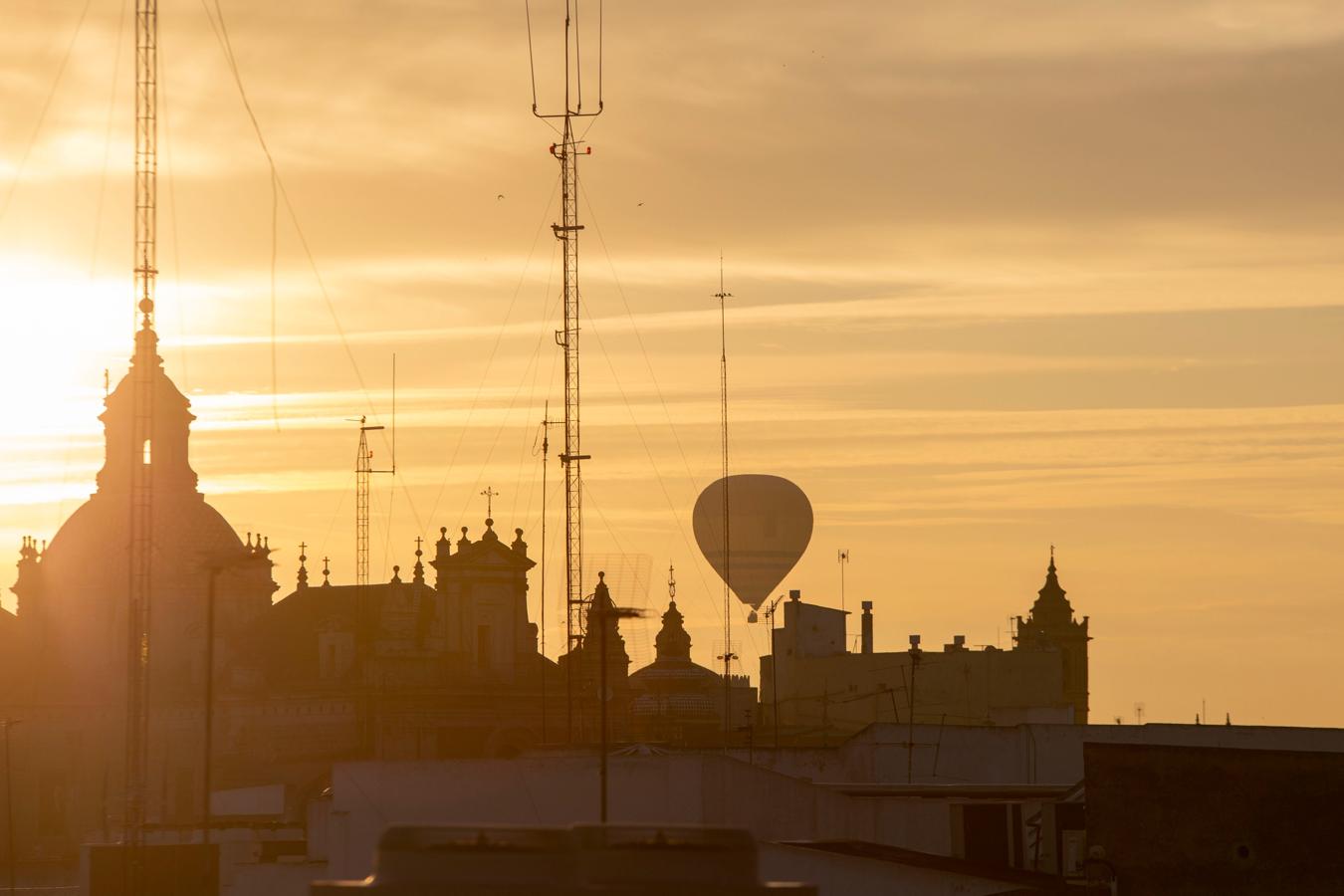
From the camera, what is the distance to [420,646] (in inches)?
4449

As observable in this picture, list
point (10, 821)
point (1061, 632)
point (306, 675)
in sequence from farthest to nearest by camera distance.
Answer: point (1061, 632) < point (306, 675) < point (10, 821)

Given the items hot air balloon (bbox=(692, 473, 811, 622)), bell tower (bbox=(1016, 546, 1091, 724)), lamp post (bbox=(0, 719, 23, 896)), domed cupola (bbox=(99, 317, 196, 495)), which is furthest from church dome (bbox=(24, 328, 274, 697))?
bell tower (bbox=(1016, 546, 1091, 724))

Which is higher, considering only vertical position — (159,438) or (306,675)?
(159,438)

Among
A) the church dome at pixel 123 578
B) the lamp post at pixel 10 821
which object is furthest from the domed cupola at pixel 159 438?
the lamp post at pixel 10 821

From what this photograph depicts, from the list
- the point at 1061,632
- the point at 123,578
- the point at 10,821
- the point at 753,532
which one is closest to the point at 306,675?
the point at 123,578

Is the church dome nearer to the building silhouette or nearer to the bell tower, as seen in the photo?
the building silhouette

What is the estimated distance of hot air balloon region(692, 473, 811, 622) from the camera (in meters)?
129

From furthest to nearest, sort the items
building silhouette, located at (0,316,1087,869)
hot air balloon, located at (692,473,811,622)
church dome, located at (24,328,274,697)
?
hot air balloon, located at (692,473,811,622), church dome, located at (24,328,274,697), building silhouette, located at (0,316,1087,869)

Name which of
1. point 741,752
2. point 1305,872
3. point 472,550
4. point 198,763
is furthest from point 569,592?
point 1305,872

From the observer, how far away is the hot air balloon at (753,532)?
423 ft

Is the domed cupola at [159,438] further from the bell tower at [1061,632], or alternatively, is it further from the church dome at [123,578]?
the bell tower at [1061,632]

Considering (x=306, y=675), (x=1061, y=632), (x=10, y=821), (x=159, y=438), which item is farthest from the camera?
(x=1061, y=632)

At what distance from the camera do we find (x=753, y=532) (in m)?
130

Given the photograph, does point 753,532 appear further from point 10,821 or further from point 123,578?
point 10,821
